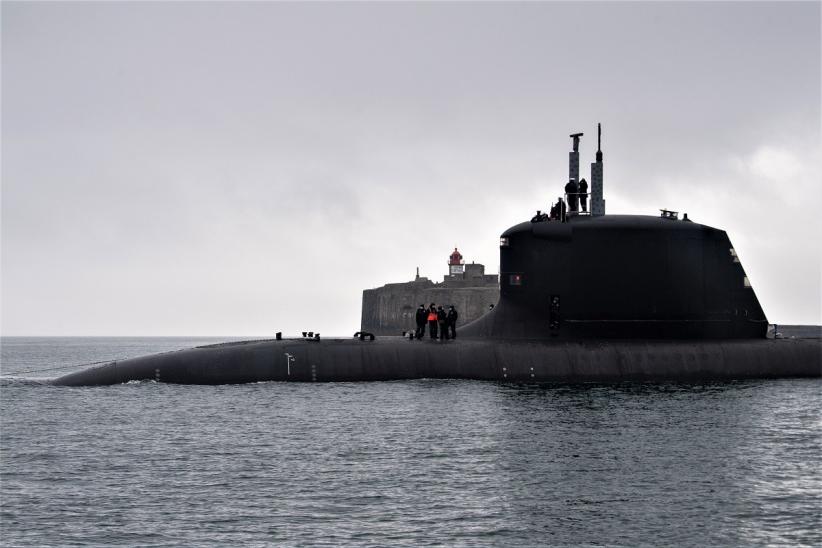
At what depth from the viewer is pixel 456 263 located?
88.7 m

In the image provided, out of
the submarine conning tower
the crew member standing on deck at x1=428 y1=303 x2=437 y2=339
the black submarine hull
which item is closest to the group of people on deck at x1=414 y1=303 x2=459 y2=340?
the crew member standing on deck at x1=428 y1=303 x2=437 y2=339

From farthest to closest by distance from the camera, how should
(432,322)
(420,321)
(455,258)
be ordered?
(455,258) → (420,321) → (432,322)

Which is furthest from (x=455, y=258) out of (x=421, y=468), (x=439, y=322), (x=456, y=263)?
(x=421, y=468)

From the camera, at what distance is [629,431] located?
83.0 feet

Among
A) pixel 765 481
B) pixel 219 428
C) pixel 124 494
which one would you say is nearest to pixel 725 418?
pixel 765 481

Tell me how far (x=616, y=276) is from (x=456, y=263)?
5377cm

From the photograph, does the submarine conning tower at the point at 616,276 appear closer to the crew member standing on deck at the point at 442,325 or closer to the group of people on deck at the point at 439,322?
the group of people on deck at the point at 439,322

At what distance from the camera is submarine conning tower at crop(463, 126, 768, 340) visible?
35094mm

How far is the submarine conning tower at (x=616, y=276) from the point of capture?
3509 centimetres

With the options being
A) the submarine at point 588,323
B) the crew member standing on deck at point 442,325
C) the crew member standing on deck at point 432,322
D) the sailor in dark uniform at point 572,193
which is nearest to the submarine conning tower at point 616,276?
the submarine at point 588,323

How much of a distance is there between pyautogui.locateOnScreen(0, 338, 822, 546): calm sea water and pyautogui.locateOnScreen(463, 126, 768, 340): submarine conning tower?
2.73 metres

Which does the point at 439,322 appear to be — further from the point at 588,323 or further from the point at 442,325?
the point at 588,323

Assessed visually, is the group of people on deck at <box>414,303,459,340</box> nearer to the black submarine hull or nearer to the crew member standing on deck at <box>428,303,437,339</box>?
the crew member standing on deck at <box>428,303,437,339</box>

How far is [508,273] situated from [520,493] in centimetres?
1785
